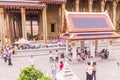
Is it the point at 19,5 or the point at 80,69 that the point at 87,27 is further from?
the point at 19,5

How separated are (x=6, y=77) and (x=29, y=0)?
55.4 feet

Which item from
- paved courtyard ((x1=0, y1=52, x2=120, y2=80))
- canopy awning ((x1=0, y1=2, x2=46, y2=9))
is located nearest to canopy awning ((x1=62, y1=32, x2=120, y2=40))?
paved courtyard ((x1=0, y1=52, x2=120, y2=80))

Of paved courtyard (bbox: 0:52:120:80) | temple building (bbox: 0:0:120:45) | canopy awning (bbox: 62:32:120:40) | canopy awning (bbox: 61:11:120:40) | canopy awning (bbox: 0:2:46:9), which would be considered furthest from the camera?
temple building (bbox: 0:0:120:45)

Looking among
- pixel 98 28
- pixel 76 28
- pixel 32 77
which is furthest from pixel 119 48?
pixel 32 77

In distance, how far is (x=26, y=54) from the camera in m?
20.0

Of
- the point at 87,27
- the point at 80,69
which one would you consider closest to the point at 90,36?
the point at 87,27

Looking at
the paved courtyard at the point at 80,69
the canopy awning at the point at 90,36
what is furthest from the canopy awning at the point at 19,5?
the canopy awning at the point at 90,36

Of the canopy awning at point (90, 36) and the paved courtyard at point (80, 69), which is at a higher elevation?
the canopy awning at point (90, 36)

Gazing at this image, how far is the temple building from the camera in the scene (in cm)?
2436

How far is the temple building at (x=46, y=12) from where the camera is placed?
959 inches

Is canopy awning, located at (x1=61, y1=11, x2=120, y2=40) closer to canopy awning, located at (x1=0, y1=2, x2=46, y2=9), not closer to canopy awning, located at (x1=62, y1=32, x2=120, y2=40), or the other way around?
canopy awning, located at (x1=62, y1=32, x2=120, y2=40)

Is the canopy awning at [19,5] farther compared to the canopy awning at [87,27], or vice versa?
the canopy awning at [19,5]

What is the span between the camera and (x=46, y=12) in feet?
95.5

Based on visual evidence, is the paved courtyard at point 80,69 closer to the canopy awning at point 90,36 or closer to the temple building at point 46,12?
the canopy awning at point 90,36
